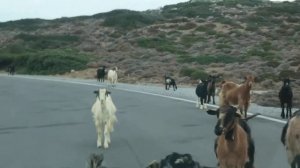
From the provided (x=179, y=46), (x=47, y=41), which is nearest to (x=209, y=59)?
(x=179, y=46)

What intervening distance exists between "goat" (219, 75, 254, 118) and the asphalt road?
0.74 m

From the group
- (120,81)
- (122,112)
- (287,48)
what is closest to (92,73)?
(120,81)

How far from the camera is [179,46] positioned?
89875 millimetres

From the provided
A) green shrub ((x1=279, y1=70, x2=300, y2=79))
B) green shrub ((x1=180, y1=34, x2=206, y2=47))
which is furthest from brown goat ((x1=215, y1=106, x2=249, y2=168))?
green shrub ((x1=180, y1=34, x2=206, y2=47))

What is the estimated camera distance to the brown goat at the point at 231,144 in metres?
9.80

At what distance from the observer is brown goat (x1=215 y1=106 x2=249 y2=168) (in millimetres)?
9797

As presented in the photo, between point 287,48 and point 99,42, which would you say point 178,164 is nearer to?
point 287,48

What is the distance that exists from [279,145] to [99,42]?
92809 mm

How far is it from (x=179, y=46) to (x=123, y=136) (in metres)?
70.0

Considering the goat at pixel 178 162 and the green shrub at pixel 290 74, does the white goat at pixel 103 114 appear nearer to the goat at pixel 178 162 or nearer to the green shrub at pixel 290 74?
the goat at pixel 178 162

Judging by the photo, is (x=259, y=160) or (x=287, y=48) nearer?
(x=259, y=160)

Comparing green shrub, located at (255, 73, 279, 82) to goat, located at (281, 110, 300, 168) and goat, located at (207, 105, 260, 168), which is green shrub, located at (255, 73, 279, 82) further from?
goat, located at (207, 105, 260, 168)

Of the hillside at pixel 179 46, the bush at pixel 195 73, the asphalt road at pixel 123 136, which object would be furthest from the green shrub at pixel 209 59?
the asphalt road at pixel 123 136

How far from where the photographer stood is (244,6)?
148500 millimetres
